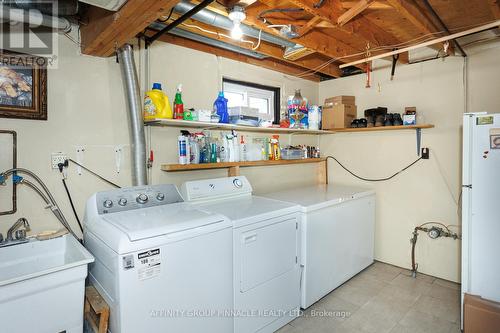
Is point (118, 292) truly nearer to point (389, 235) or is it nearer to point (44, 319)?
point (44, 319)

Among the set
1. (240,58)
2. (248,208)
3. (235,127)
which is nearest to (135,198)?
(248,208)

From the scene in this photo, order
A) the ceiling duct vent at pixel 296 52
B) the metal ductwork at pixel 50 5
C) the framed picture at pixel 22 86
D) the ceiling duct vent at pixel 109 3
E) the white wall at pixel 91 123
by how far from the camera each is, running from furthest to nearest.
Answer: the ceiling duct vent at pixel 296 52
the white wall at pixel 91 123
the framed picture at pixel 22 86
the metal ductwork at pixel 50 5
the ceiling duct vent at pixel 109 3

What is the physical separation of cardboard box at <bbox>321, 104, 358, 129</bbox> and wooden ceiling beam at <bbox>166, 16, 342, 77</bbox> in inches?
17.3

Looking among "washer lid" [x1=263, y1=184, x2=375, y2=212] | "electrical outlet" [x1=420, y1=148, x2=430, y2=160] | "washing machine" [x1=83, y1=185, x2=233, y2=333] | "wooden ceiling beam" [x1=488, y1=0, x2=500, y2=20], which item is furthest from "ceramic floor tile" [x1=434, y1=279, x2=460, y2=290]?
"wooden ceiling beam" [x1=488, y1=0, x2=500, y2=20]

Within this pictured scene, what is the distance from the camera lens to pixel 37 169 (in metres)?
1.71

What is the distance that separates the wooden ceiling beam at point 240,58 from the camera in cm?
231

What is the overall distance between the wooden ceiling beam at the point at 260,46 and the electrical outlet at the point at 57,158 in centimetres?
126

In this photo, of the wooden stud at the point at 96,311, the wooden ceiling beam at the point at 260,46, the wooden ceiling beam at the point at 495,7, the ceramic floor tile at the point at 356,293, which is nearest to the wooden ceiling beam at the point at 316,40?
the wooden ceiling beam at the point at 260,46

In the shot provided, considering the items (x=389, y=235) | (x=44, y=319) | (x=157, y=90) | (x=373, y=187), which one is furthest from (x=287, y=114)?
(x=44, y=319)

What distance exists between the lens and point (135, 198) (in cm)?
185

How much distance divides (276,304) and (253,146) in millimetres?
1466

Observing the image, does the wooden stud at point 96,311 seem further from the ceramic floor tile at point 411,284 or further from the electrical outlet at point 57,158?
the ceramic floor tile at point 411,284

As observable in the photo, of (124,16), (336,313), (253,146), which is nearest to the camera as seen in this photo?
(124,16)

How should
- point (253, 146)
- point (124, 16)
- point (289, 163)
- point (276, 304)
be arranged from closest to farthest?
point (124, 16)
point (276, 304)
point (253, 146)
point (289, 163)
